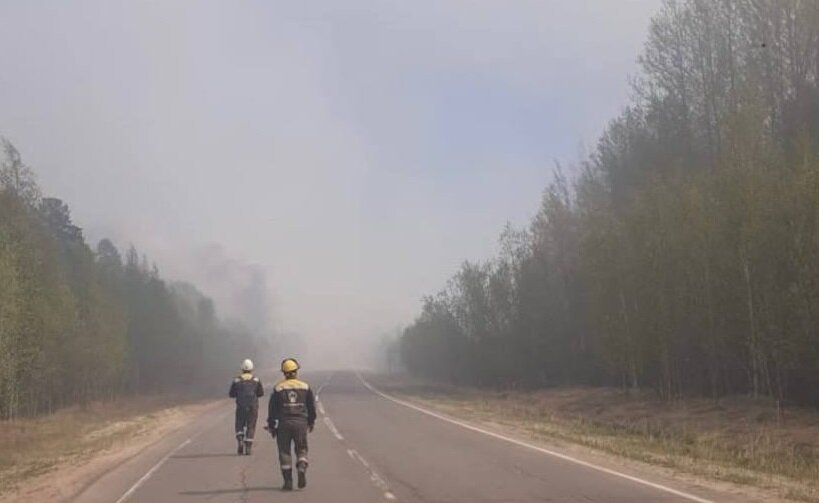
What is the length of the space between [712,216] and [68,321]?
29746 millimetres

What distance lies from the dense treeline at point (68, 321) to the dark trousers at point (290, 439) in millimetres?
22405

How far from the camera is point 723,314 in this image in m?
33.1

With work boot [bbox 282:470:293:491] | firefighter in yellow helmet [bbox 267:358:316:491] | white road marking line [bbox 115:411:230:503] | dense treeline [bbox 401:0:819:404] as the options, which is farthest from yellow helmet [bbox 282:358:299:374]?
dense treeline [bbox 401:0:819:404]

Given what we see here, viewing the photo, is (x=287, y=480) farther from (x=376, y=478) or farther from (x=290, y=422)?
(x=376, y=478)

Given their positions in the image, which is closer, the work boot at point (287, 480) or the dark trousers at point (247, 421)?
the work boot at point (287, 480)

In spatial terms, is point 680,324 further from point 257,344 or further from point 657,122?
point 257,344

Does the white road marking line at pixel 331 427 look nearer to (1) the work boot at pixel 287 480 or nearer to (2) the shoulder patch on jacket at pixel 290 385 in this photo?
(1) the work boot at pixel 287 480

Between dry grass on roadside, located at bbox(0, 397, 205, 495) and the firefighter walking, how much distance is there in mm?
3619

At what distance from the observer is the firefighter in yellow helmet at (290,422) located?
46.7 feet

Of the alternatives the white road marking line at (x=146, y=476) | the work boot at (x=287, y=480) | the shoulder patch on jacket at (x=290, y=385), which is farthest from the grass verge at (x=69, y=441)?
the shoulder patch on jacket at (x=290, y=385)

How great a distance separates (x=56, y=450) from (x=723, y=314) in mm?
21146

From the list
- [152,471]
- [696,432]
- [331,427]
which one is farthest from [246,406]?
[696,432]

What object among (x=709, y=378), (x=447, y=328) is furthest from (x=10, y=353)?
(x=447, y=328)

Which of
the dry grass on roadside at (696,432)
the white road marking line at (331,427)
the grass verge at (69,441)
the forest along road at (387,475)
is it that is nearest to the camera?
the forest along road at (387,475)
